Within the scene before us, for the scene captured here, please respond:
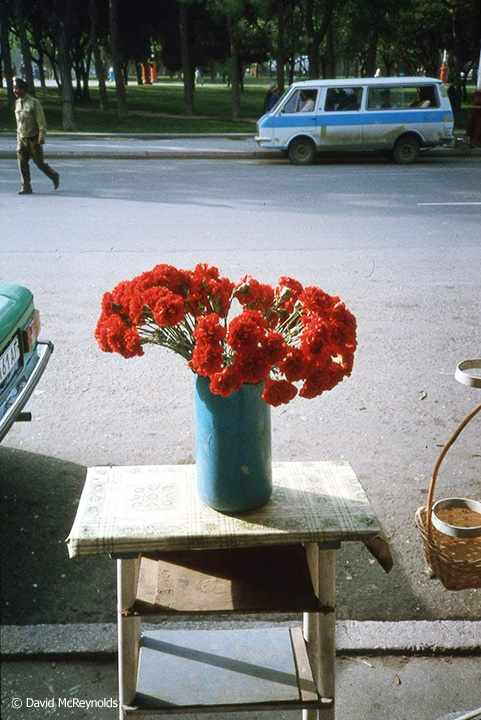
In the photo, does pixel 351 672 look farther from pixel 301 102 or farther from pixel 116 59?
pixel 116 59

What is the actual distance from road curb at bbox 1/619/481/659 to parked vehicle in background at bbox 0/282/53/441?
99 centimetres

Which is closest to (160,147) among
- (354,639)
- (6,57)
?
(6,57)

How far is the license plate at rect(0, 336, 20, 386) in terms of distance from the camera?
3.69 m

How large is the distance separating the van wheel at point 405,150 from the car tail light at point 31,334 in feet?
47.1

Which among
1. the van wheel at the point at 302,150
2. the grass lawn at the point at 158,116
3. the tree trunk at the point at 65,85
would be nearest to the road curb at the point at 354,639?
the van wheel at the point at 302,150

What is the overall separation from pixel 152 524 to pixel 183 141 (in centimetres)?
2162

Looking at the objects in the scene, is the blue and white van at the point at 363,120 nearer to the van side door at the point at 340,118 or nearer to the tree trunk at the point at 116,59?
the van side door at the point at 340,118

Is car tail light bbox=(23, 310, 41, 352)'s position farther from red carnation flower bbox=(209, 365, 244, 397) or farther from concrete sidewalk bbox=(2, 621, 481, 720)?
red carnation flower bbox=(209, 365, 244, 397)

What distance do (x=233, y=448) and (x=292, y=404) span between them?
2887 millimetres

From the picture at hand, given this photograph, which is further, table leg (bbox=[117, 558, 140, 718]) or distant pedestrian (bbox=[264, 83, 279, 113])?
distant pedestrian (bbox=[264, 83, 279, 113])

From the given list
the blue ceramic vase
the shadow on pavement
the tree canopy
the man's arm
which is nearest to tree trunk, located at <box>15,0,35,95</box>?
the tree canopy

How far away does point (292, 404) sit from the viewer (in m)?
4.98

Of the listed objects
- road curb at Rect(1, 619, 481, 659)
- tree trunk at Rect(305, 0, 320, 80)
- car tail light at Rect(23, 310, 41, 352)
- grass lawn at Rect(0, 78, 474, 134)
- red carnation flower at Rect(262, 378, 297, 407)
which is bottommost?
grass lawn at Rect(0, 78, 474, 134)

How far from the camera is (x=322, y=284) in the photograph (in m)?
7.15
